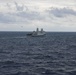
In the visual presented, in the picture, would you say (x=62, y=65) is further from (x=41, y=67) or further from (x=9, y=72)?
(x=9, y=72)

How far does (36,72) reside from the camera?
53.0 meters

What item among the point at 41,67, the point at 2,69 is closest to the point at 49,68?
the point at 41,67

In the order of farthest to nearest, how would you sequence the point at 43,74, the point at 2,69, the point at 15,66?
the point at 15,66 → the point at 2,69 → the point at 43,74

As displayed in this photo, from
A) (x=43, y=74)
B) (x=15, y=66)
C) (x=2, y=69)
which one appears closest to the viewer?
(x=43, y=74)

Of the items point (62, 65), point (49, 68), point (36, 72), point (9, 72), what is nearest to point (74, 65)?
point (62, 65)

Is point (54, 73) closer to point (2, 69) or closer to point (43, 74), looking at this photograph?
point (43, 74)

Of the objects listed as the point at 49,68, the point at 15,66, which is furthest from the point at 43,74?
the point at 15,66

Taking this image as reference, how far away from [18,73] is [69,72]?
367 inches

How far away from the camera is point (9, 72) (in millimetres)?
53031

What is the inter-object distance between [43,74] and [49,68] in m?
6.00

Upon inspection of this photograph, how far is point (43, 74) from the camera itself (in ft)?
169

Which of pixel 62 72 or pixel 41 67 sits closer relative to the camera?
pixel 62 72

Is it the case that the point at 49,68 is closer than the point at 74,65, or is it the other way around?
the point at 49,68

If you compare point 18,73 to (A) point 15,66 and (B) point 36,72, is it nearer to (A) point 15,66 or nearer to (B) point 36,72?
(B) point 36,72
